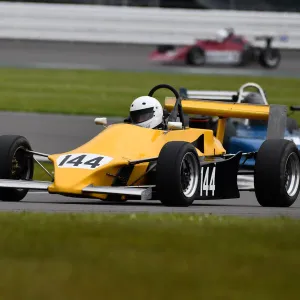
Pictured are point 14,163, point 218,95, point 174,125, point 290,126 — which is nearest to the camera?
point 14,163

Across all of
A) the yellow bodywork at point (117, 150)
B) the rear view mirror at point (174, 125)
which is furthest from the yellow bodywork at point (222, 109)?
the rear view mirror at point (174, 125)

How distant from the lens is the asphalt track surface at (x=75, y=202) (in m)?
9.27

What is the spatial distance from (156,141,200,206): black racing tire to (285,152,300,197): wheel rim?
1.16 metres

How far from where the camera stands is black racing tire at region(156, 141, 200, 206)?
31.0 ft

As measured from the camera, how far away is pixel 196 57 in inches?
1346

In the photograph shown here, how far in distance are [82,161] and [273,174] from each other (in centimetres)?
175

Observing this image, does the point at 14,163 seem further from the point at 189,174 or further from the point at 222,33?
the point at 222,33

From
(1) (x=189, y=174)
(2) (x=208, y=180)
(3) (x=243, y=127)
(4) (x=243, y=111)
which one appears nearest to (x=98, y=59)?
(3) (x=243, y=127)

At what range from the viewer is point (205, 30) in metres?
31.8

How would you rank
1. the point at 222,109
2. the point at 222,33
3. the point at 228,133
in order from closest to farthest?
the point at 222,109 < the point at 228,133 < the point at 222,33


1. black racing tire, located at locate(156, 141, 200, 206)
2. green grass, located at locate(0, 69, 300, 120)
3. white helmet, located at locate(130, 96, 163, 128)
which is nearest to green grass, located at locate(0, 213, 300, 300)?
black racing tire, located at locate(156, 141, 200, 206)

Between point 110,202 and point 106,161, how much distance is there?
0.89m

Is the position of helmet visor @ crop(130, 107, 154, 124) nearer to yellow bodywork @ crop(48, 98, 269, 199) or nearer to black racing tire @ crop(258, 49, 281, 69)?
yellow bodywork @ crop(48, 98, 269, 199)

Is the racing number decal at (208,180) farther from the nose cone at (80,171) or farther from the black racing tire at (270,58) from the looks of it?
the black racing tire at (270,58)
